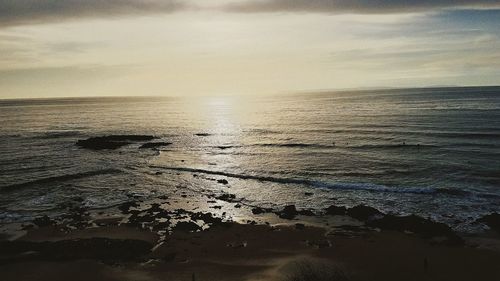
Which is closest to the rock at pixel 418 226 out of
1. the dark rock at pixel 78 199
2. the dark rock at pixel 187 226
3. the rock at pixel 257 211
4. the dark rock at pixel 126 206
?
the rock at pixel 257 211

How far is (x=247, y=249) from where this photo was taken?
75.0 ft

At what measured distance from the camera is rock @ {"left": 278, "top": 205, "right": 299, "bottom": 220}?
28.5 meters

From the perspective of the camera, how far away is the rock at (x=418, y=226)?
23884mm

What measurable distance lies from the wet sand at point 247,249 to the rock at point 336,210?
0.16 metres

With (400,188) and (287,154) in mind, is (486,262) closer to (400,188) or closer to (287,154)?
(400,188)

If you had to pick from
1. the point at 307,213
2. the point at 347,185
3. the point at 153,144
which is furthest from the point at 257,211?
the point at 153,144

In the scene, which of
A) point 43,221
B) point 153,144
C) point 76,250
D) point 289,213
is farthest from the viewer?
point 153,144

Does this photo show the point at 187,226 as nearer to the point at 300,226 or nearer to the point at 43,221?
the point at 300,226

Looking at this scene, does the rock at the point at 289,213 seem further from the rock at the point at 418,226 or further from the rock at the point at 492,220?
the rock at the point at 492,220

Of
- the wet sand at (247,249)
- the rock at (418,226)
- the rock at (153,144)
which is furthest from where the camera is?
the rock at (153,144)

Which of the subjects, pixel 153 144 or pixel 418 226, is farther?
pixel 153 144

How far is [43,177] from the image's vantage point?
138 ft

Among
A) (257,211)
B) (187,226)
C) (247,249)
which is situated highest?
(187,226)

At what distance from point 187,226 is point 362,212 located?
11.8m
